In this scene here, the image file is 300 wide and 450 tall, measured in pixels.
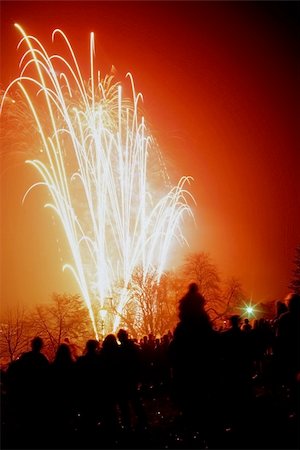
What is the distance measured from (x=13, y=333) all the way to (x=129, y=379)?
52431 mm

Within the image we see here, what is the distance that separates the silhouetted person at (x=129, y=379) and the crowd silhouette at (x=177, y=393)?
2cm

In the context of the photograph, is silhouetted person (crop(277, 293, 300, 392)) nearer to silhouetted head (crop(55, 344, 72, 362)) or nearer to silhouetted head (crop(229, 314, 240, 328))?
silhouetted head (crop(229, 314, 240, 328))

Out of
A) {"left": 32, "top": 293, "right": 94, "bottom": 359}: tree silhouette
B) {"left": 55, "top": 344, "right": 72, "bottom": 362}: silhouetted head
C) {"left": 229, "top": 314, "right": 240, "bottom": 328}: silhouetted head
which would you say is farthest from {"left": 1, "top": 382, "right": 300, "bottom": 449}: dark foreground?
{"left": 32, "top": 293, "right": 94, "bottom": 359}: tree silhouette

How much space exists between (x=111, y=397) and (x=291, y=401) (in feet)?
9.68

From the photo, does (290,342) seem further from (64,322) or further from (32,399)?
(64,322)

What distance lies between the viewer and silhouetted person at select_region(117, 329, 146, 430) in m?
8.14

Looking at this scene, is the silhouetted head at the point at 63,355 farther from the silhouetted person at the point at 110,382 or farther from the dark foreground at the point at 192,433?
the dark foreground at the point at 192,433

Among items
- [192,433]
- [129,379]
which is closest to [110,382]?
[129,379]

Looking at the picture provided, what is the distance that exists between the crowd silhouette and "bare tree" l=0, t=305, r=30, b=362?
135 ft

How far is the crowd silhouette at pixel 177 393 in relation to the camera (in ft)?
20.6

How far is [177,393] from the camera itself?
20.5 ft

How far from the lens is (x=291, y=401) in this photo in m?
7.55

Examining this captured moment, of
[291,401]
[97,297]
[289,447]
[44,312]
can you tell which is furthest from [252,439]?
[44,312]

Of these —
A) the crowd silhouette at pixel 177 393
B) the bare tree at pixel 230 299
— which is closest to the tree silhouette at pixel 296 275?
the bare tree at pixel 230 299
